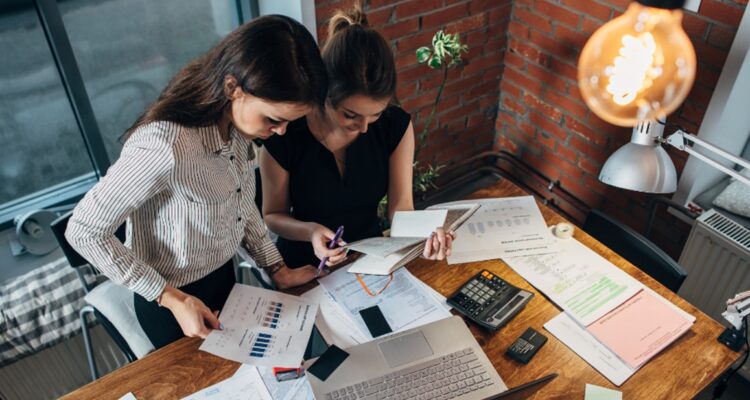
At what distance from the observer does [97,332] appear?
2.08 m

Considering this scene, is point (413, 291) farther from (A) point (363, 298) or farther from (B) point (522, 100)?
(B) point (522, 100)

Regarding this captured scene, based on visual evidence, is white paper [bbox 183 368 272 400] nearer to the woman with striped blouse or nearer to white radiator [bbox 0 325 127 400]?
the woman with striped blouse

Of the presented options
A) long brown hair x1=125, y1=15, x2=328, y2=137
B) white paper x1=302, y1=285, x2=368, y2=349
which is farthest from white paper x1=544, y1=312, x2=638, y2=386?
long brown hair x1=125, y1=15, x2=328, y2=137

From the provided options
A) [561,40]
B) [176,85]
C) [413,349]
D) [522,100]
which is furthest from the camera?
[522,100]

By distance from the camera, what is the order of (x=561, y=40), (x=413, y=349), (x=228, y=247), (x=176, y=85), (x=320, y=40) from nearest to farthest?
1. (x=176, y=85)
2. (x=413, y=349)
3. (x=228, y=247)
4. (x=320, y=40)
5. (x=561, y=40)

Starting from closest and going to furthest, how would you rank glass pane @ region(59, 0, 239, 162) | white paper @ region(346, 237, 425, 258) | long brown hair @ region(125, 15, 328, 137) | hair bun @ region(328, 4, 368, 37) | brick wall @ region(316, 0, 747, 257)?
long brown hair @ region(125, 15, 328, 137) → white paper @ region(346, 237, 425, 258) → hair bun @ region(328, 4, 368, 37) → glass pane @ region(59, 0, 239, 162) → brick wall @ region(316, 0, 747, 257)

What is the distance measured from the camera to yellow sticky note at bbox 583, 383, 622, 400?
4.32 feet

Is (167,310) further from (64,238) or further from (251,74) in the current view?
(251,74)

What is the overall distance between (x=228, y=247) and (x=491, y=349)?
73 cm

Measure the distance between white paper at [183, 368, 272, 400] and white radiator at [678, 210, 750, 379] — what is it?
1641mm

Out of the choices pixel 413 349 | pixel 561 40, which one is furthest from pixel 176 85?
pixel 561 40

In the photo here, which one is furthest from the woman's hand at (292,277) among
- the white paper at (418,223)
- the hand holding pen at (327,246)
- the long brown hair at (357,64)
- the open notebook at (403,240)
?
the long brown hair at (357,64)

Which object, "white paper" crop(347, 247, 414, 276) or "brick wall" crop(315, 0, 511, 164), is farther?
"brick wall" crop(315, 0, 511, 164)

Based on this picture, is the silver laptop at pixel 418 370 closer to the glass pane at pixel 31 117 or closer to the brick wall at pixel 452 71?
the brick wall at pixel 452 71
